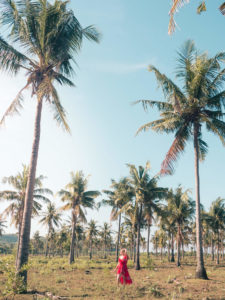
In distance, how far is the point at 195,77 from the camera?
1530 cm

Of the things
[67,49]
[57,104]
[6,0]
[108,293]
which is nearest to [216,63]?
[67,49]

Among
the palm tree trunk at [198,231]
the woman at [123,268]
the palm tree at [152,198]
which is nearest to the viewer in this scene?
the woman at [123,268]

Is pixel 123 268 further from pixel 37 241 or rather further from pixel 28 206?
pixel 37 241

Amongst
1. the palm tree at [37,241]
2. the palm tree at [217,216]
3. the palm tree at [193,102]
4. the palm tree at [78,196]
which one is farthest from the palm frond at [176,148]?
the palm tree at [37,241]

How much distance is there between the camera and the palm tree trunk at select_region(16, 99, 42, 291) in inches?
380

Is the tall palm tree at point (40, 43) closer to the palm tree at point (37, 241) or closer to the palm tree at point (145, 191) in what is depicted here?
the palm tree at point (145, 191)

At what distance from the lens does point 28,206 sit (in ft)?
34.0

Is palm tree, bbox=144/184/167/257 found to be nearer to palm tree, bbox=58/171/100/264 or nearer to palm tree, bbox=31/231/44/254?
palm tree, bbox=58/171/100/264

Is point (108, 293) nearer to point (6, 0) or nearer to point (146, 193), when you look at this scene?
point (6, 0)

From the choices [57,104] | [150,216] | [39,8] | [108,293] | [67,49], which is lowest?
[108,293]

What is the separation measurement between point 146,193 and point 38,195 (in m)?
11.4

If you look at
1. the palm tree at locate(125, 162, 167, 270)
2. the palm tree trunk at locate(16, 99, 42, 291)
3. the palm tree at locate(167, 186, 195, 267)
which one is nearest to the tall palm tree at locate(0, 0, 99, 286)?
the palm tree trunk at locate(16, 99, 42, 291)

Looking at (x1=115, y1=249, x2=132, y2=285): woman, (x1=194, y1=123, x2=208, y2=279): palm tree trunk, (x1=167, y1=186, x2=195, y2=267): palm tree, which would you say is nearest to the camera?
(x1=115, y1=249, x2=132, y2=285): woman

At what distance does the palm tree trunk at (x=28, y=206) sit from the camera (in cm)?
966
